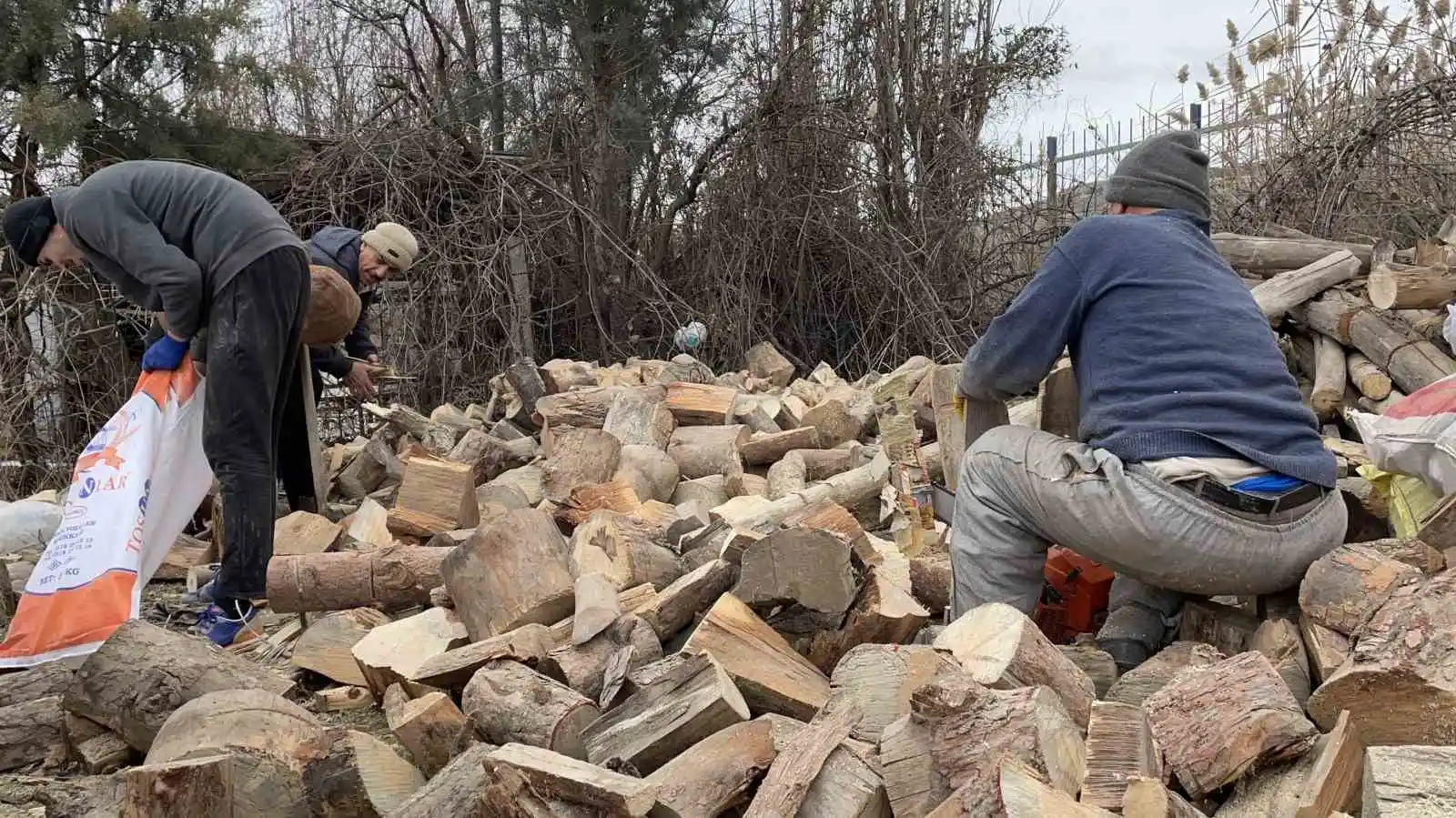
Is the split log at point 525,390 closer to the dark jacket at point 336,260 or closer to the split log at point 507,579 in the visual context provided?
the dark jacket at point 336,260

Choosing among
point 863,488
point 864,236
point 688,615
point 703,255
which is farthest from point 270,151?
point 688,615

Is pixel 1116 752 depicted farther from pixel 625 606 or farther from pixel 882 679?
pixel 625 606

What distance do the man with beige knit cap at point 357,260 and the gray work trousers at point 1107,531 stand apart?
2605 mm

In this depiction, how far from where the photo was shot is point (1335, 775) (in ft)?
5.08

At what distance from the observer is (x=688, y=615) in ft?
8.20

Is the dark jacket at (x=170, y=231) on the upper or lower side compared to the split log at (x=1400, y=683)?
upper

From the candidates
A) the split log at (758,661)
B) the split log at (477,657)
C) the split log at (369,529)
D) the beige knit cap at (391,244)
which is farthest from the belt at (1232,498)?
the beige knit cap at (391,244)

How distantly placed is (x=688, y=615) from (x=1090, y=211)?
6.71 meters

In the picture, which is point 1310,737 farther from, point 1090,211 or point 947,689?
point 1090,211

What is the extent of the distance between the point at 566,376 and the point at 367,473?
121 centimetres

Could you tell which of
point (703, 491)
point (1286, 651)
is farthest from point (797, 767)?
point (703, 491)

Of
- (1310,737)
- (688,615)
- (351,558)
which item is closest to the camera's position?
(1310,737)

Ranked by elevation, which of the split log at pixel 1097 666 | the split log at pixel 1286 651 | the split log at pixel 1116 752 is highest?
the split log at pixel 1116 752

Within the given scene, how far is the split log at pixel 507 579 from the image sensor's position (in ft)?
8.42
